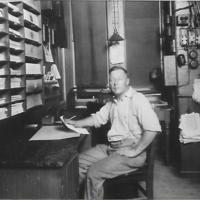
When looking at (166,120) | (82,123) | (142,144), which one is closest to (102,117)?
(82,123)

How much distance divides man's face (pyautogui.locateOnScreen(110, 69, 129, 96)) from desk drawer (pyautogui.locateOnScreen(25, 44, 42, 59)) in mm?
986

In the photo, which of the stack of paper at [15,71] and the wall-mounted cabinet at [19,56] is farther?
the stack of paper at [15,71]

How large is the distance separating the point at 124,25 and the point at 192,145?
227 cm

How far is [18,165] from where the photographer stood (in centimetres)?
153

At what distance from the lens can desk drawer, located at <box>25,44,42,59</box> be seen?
9.49 feet

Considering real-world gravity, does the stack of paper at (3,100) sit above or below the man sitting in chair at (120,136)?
above

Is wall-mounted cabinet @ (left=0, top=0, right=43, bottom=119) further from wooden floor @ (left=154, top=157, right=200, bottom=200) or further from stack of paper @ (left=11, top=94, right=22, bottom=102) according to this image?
wooden floor @ (left=154, top=157, right=200, bottom=200)

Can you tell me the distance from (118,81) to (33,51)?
1.16 meters

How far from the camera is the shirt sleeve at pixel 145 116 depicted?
217cm

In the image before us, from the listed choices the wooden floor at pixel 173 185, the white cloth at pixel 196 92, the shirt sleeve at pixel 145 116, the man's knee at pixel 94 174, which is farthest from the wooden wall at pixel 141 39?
the man's knee at pixel 94 174

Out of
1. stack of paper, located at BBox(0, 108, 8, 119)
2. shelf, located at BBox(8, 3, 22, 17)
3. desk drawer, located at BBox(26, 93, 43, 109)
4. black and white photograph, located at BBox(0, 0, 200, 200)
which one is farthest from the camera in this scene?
desk drawer, located at BBox(26, 93, 43, 109)

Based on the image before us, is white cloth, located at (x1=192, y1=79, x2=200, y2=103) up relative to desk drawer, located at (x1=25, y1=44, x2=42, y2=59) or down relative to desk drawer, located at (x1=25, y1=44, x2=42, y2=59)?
down

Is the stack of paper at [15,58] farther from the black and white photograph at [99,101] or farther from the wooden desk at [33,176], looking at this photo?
the wooden desk at [33,176]

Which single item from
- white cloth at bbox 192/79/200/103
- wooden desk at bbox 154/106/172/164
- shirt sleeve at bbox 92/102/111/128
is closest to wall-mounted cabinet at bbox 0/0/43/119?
shirt sleeve at bbox 92/102/111/128
